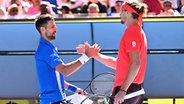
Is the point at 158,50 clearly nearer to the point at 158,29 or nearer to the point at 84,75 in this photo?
the point at 158,29

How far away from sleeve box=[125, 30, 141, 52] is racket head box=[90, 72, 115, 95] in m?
0.74

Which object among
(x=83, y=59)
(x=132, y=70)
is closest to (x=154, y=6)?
(x=83, y=59)

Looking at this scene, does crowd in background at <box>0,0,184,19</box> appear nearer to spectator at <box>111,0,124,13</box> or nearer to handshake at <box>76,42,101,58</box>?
spectator at <box>111,0,124,13</box>

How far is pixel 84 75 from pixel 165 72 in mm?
1106

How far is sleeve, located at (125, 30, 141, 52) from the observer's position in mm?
4867

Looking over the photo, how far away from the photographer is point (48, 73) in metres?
4.98

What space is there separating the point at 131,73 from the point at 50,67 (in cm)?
74

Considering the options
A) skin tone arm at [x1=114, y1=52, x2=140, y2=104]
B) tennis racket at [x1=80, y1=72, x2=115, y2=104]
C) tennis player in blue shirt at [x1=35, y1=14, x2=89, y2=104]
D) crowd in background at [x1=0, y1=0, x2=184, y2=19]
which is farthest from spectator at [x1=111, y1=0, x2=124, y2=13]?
skin tone arm at [x1=114, y1=52, x2=140, y2=104]

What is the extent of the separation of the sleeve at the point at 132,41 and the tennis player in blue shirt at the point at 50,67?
0.44 metres

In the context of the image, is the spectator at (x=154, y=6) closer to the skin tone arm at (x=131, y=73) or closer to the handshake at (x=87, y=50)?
the handshake at (x=87, y=50)

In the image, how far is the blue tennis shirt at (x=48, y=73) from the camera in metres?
4.94

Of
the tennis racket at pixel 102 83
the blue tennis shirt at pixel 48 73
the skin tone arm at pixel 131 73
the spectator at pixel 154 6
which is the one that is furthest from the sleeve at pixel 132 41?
the spectator at pixel 154 6

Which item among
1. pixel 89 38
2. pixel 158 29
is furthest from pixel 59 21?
pixel 158 29

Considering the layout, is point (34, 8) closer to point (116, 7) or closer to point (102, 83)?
point (116, 7)
